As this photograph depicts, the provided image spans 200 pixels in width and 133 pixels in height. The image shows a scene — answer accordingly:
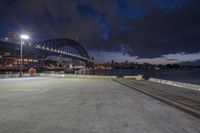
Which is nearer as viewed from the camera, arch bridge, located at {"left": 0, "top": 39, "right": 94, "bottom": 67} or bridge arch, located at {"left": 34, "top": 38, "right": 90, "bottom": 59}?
arch bridge, located at {"left": 0, "top": 39, "right": 94, "bottom": 67}

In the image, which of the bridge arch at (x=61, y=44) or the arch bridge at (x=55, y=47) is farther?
the bridge arch at (x=61, y=44)

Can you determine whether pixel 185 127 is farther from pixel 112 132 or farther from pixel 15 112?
pixel 15 112

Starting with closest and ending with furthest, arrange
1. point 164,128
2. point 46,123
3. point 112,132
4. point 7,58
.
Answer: point 112,132 → point 164,128 → point 46,123 → point 7,58

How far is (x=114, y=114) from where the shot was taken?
9086 mm

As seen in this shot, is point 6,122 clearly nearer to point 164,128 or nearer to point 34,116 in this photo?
point 34,116

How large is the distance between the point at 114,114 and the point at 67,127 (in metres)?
2.69

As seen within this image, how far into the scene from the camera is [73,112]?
952 centimetres

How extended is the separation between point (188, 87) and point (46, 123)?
677 inches

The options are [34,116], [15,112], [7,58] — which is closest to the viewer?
[34,116]

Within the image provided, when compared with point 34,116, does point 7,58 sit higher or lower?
higher

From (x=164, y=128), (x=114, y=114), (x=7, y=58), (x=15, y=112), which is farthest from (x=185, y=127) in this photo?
(x=7, y=58)

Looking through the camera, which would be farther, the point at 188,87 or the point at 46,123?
the point at 188,87

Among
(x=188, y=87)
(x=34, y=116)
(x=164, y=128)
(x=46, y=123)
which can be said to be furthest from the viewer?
(x=188, y=87)

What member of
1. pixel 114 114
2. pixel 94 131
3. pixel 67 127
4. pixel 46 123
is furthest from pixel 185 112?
pixel 46 123
